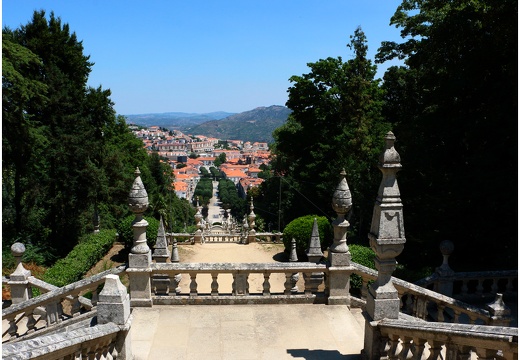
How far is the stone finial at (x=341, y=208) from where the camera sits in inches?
299

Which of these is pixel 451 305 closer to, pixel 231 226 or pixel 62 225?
pixel 62 225

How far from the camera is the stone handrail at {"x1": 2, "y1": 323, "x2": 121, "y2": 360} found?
4.08 meters

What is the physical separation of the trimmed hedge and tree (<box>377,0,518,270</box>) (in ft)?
40.4

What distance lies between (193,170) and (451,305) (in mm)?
158785

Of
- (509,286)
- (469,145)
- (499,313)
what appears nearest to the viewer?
(499,313)

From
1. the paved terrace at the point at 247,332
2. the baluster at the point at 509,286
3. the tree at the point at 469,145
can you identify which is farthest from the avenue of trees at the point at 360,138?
the paved terrace at the point at 247,332

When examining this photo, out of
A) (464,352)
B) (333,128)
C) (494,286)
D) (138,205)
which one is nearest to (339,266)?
(464,352)

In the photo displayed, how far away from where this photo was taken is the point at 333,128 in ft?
92.2

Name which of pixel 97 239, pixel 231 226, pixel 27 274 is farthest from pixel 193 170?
pixel 27 274

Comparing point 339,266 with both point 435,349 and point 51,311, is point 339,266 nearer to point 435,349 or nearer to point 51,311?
point 435,349

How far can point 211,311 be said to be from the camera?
7.91 meters

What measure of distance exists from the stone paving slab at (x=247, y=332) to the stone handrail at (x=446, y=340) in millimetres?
968

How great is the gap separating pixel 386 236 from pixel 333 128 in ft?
76.2

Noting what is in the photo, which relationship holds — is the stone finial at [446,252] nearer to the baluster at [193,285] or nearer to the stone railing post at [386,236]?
the stone railing post at [386,236]
